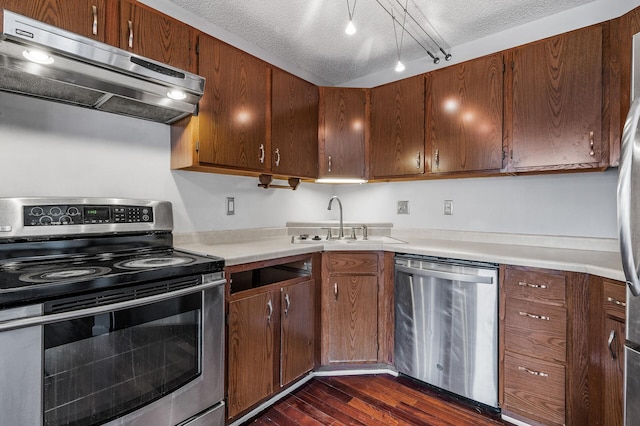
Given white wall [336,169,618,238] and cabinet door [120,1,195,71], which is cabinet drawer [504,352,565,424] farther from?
cabinet door [120,1,195,71]

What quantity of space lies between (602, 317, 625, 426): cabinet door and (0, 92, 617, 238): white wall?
32.6 inches

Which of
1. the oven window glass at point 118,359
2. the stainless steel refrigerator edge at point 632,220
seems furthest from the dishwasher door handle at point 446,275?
the oven window glass at point 118,359

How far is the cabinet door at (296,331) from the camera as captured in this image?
1.91 meters

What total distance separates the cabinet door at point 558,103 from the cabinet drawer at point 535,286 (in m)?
0.70

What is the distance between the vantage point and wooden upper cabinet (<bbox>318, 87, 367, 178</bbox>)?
2605 mm

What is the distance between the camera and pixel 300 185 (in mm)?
2934

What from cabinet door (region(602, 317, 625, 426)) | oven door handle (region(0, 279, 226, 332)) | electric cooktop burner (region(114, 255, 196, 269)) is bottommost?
cabinet door (region(602, 317, 625, 426))

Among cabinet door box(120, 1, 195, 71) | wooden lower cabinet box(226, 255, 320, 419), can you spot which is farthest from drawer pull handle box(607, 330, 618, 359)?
cabinet door box(120, 1, 195, 71)

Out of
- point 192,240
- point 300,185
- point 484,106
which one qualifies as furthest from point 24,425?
point 484,106

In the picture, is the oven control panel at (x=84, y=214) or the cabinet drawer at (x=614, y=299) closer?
the cabinet drawer at (x=614, y=299)

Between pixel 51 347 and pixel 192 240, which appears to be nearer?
pixel 51 347

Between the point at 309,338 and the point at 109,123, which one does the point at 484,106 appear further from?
the point at 109,123

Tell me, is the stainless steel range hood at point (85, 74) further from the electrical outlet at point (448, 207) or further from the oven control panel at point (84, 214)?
the electrical outlet at point (448, 207)

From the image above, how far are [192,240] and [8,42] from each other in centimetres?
131
